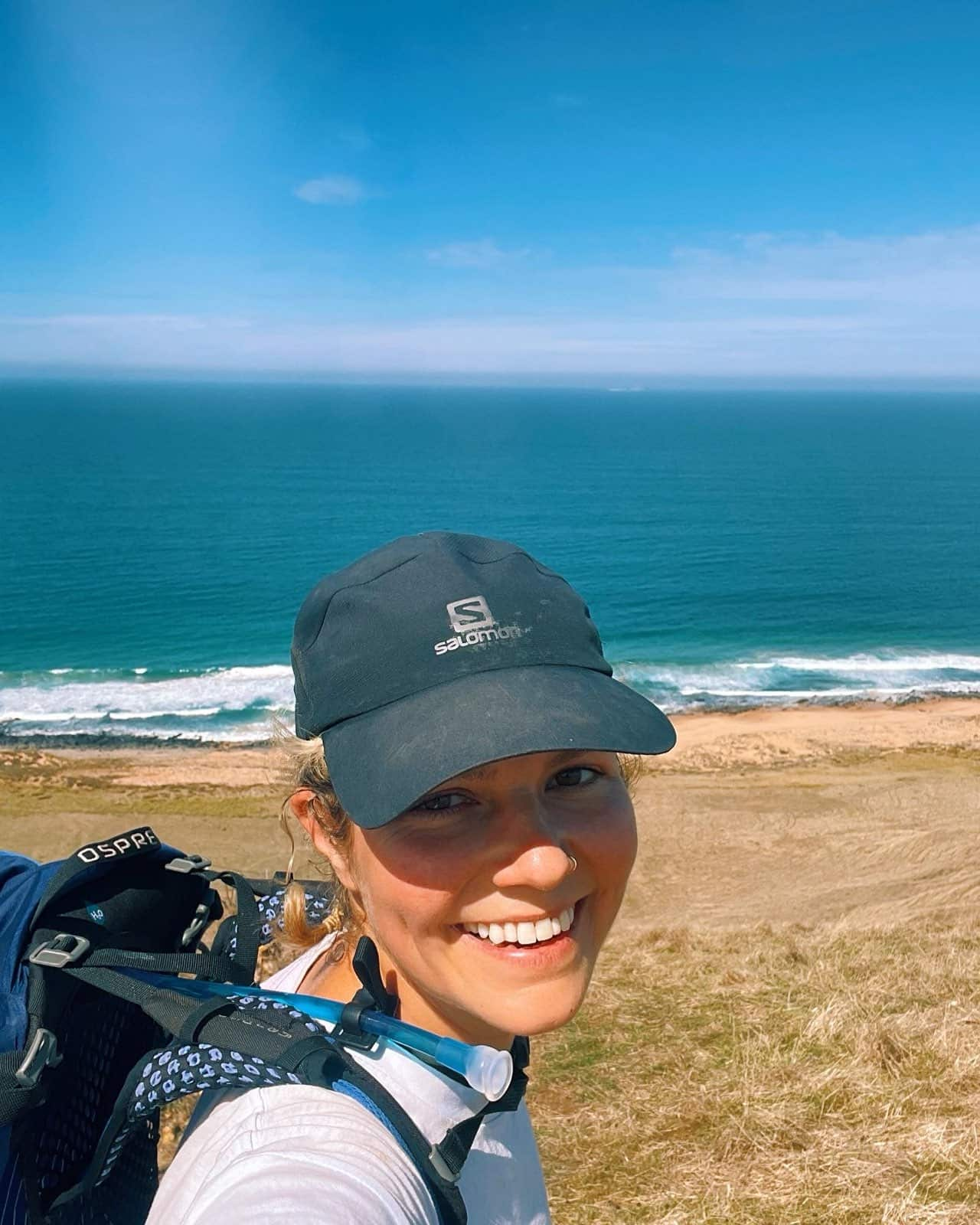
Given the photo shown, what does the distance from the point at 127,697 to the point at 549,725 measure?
36.2m

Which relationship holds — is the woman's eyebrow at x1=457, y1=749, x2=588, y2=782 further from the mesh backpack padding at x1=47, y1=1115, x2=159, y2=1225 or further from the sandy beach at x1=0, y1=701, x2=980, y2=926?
the sandy beach at x1=0, y1=701, x2=980, y2=926

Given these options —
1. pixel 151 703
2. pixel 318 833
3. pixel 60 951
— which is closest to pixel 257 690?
pixel 151 703

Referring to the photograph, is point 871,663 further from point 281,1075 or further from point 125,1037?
point 281,1075

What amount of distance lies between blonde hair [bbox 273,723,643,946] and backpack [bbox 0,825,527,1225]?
0.36ft

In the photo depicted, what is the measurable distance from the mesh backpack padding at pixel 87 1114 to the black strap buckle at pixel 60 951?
17 centimetres

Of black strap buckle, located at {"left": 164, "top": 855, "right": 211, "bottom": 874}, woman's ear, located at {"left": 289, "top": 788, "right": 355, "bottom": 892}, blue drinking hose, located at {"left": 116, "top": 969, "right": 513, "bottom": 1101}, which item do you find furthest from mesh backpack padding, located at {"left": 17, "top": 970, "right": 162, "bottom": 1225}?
woman's ear, located at {"left": 289, "top": 788, "right": 355, "bottom": 892}

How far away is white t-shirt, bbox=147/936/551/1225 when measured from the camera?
127 cm

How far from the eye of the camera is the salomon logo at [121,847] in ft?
6.43

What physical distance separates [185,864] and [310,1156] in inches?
39.2

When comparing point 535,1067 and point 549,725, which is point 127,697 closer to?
point 535,1067

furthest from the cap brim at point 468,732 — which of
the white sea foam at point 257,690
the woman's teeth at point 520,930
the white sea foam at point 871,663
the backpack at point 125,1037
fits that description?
the white sea foam at point 871,663

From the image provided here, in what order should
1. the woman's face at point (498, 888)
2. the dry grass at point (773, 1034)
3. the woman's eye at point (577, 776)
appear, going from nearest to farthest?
the woman's face at point (498, 888) → the woman's eye at point (577, 776) → the dry grass at point (773, 1034)

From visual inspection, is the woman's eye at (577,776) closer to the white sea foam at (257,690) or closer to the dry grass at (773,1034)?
the dry grass at (773,1034)

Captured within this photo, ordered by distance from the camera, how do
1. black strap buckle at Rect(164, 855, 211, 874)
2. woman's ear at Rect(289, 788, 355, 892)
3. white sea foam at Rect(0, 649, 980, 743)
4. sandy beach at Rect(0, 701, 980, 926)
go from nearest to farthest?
woman's ear at Rect(289, 788, 355, 892), black strap buckle at Rect(164, 855, 211, 874), sandy beach at Rect(0, 701, 980, 926), white sea foam at Rect(0, 649, 980, 743)
